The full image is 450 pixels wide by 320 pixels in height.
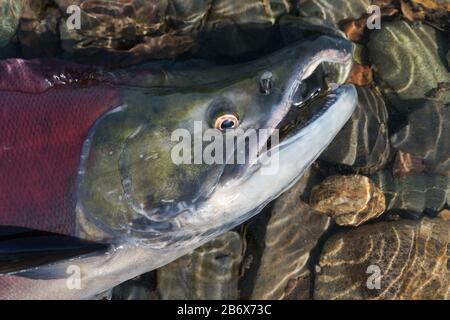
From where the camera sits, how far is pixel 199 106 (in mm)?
3088

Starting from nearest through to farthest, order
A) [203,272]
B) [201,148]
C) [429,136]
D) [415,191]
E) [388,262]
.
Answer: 1. [201,148]
2. [388,262]
3. [203,272]
4. [429,136]
5. [415,191]

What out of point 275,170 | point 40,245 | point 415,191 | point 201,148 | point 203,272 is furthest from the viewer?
point 415,191

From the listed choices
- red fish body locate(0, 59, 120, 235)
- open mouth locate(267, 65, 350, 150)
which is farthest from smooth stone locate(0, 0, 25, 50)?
open mouth locate(267, 65, 350, 150)

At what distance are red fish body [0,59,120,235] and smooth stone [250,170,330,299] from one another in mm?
1997

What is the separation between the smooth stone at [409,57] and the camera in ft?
15.2

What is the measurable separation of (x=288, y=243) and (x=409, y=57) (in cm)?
212

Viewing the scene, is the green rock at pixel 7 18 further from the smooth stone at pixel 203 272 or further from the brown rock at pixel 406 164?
the brown rock at pixel 406 164

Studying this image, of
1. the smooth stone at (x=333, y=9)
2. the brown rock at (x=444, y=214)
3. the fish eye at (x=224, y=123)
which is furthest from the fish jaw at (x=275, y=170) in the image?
the brown rock at (x=444, y=214)

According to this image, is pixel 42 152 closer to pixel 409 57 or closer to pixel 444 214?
pixel 409 57

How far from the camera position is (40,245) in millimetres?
3238

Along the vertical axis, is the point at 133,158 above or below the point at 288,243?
above

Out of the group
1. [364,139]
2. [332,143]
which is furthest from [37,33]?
[364,139]
